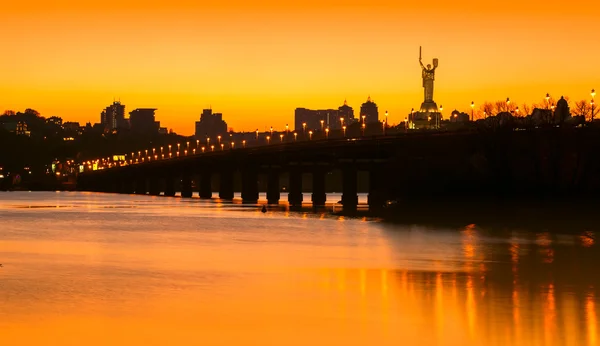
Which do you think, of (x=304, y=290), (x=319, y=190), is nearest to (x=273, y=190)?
(x=319, y=190)

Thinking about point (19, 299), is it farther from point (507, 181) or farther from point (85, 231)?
point (507, 181)

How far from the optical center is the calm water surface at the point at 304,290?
32312 millimetres

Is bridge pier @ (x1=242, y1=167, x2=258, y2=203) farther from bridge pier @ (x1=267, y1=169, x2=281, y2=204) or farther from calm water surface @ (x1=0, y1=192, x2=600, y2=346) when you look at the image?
calm water surface @ (x1=0, y1=192, x2=600, y2=346)

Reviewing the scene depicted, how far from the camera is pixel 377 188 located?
164m

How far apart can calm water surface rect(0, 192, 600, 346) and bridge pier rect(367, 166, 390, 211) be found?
72061mm

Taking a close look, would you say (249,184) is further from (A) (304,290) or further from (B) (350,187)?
(A) (304,290)

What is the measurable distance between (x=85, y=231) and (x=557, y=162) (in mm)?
45196

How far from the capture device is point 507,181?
11362cm

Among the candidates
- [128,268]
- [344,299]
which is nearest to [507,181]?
[128,268]

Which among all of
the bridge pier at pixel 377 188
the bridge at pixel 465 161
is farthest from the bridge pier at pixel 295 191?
the bridge pier at pixel 377 188

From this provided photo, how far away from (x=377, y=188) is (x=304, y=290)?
120 m

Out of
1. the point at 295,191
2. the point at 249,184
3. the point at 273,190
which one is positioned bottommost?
the point at 295,191

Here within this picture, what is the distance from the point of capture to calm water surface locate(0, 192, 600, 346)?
106 ft

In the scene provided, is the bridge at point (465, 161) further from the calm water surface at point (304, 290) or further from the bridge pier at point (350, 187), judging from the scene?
the calm water surface at point (304, 290)
